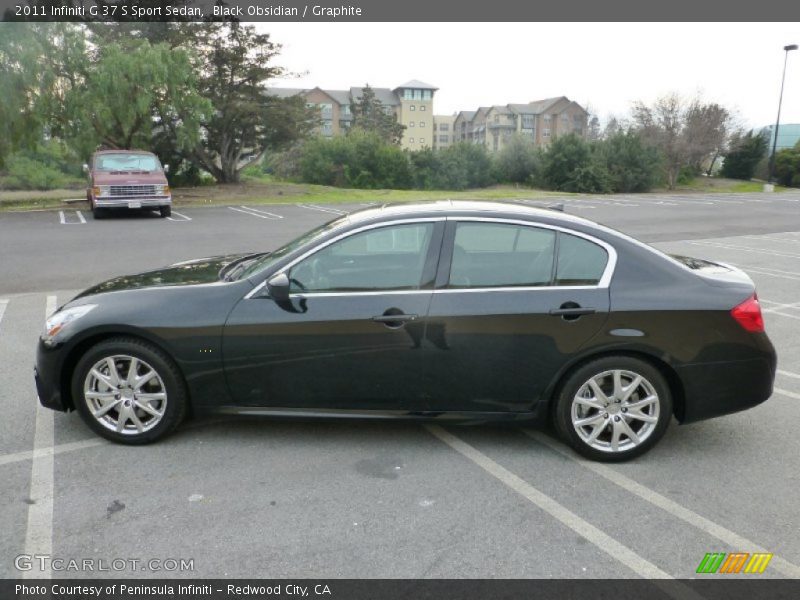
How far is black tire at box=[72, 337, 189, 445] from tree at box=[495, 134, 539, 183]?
42.5 meters

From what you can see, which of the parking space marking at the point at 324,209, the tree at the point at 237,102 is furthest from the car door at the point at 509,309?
the tree at the point at 237,102

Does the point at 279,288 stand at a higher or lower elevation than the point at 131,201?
higher

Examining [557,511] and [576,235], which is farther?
[576,235]

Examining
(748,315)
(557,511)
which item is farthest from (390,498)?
(748,315)

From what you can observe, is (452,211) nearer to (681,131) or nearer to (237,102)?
(237,102)

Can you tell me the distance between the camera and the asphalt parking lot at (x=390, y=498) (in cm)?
303

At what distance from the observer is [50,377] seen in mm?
4078

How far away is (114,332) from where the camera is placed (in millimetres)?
3996

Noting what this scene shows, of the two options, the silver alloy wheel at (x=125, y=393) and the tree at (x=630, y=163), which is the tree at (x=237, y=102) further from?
the silver alloy wheel at (x=125, y=393)

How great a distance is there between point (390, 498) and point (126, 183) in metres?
17.8

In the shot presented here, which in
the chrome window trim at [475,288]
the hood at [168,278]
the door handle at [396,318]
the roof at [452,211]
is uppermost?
the roof at [452,211]

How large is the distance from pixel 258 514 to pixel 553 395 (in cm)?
186

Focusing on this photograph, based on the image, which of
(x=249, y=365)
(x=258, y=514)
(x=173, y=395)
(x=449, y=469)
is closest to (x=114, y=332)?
(x=173, y=395)
